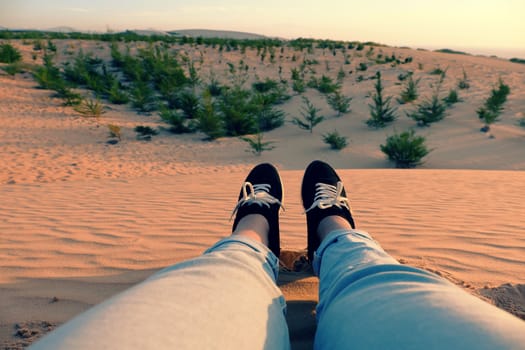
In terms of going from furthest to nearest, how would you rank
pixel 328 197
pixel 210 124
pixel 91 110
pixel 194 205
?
1. pixel 91 110
2. pixel 210 124
3. pixel 194 205
4. pixel 328 197

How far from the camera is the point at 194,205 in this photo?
12.5ft

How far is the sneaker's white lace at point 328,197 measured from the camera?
2273 millimetres

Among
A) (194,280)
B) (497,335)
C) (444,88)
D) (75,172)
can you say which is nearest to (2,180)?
(75,172)

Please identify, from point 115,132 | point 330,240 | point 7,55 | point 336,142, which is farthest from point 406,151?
point 7,55

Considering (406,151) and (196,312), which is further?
(406,151)

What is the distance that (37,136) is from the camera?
809 cm

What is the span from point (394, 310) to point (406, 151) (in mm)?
5989

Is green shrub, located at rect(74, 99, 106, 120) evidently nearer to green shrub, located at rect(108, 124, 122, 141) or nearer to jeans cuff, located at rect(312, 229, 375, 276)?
green shrub, located at rect(108, 124, 122, 141)

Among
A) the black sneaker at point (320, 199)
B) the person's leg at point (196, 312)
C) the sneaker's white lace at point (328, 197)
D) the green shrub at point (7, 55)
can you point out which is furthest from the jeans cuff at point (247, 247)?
the green shrub at point (7, 55)

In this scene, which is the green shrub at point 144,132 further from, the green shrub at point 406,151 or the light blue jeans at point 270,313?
the light blue jeans at point 270,313

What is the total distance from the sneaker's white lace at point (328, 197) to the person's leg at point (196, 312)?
86 cm

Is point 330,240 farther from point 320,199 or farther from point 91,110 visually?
point 91,110

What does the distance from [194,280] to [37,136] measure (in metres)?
8.38

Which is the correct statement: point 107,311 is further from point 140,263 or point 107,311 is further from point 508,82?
point 508,82
